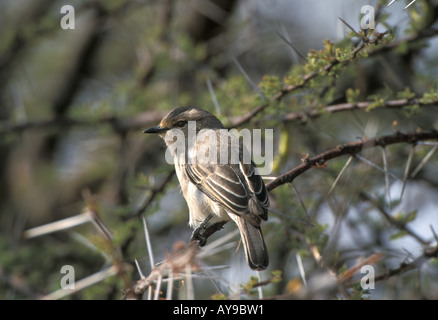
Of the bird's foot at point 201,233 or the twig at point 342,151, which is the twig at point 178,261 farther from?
the bird's foot at point 201,233

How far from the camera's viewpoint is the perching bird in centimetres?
369

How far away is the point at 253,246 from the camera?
→ 11.6 ft

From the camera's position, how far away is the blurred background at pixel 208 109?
3.71 metres

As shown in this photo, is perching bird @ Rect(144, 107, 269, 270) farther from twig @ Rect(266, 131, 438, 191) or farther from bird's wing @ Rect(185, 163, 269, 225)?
twig @ Rect(266, 131, 438, 191)

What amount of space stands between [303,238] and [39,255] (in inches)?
121

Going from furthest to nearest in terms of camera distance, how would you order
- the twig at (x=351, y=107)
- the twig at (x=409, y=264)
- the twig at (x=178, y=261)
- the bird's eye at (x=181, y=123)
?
the bird's eye at (x=181, y=123)
the twig at (x=351, y=107)
the twig at (x=409, y=264)
the twig at (x=178, y=261)

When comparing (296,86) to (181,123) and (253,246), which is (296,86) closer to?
(253,246)

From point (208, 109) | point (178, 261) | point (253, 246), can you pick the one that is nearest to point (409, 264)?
point (253, 246)

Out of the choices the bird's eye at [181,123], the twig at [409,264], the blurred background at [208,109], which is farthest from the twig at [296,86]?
the twig at [409,264]

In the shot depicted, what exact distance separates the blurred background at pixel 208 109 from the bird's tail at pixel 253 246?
13 centimetres

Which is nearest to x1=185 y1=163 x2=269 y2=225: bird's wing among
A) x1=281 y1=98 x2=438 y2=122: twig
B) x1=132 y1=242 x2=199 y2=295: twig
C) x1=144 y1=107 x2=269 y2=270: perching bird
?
x1=144 y1=107 x2=269 y2=270: perching bird

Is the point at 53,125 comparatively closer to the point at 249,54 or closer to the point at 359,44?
the point at 249,54

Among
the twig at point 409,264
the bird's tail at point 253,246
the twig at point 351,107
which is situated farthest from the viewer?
the twig at point 351,107

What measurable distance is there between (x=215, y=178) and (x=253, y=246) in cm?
81
